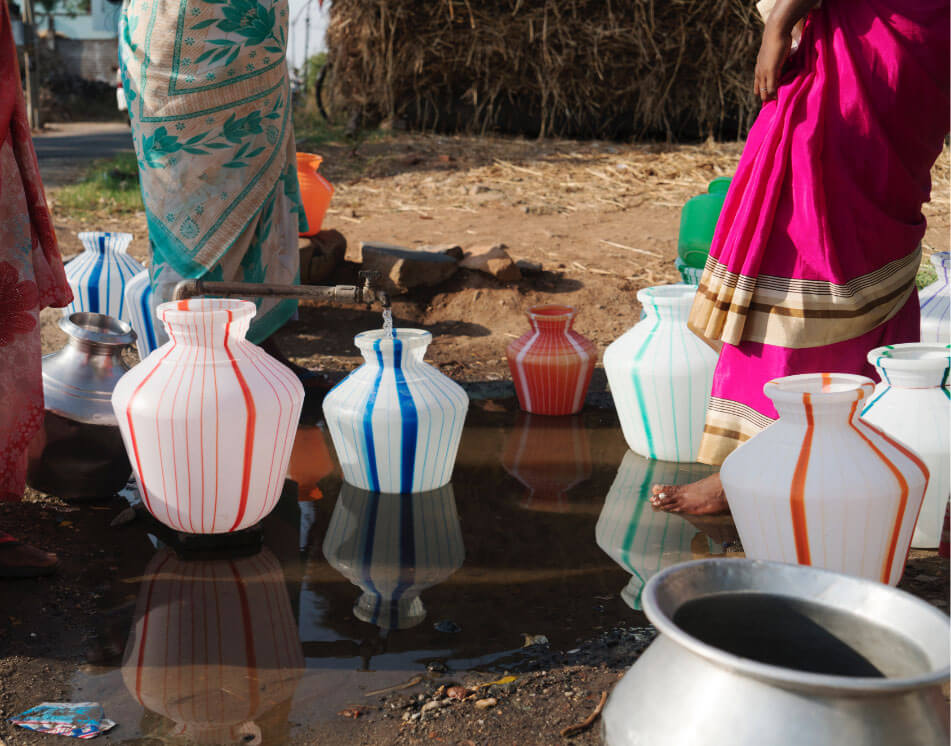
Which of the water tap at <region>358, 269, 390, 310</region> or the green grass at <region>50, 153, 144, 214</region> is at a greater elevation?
the water tap at <region>358, 269, 390, 310</region>

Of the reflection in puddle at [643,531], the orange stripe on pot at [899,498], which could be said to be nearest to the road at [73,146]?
the reflection in puddle at [643,531]

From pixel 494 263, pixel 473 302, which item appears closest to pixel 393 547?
pixel 473 302

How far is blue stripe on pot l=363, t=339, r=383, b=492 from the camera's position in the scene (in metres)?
2.94

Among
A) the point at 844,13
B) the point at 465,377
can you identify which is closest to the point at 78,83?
the point at 465,377

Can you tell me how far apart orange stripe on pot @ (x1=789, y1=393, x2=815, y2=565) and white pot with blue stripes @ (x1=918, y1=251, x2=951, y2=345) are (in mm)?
1511

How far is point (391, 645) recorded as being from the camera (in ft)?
7.03

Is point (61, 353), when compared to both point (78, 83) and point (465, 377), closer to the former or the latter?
point (465, 377)

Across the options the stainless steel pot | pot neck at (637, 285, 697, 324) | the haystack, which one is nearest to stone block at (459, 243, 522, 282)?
Answer: pot neck at (637, 285, 697, 324)

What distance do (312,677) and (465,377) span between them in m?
2.44

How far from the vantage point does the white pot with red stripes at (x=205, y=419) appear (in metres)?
2.49

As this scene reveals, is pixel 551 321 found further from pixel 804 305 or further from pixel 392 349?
pixel 804 305

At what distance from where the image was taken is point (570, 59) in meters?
10.2

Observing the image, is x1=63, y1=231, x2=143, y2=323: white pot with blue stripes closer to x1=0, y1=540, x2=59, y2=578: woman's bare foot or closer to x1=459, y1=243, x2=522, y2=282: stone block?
x1=459, y1=243, x2=522, y2=282: stone block

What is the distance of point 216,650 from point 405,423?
3.19 feet
